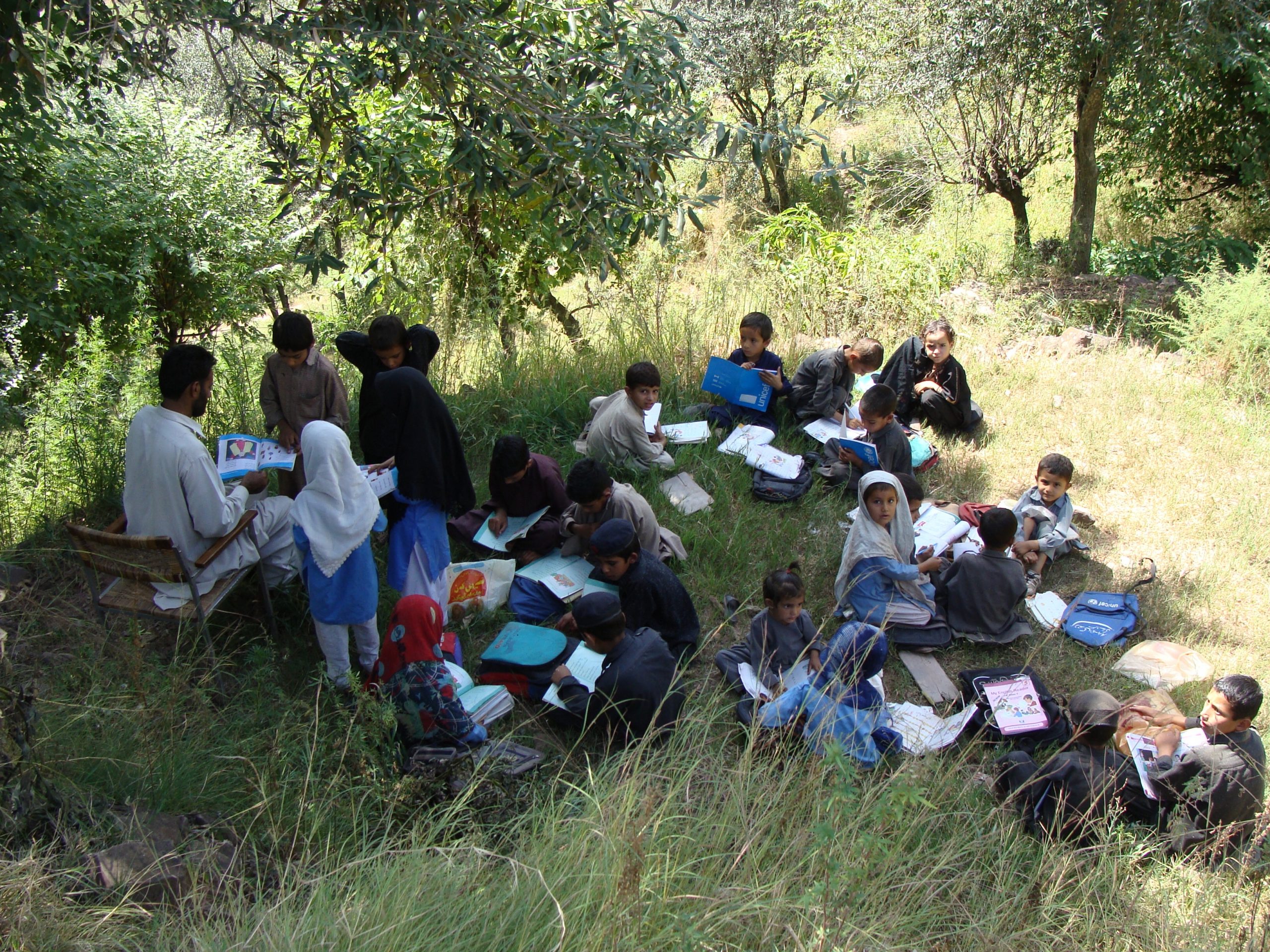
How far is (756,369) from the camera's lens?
6.47 m

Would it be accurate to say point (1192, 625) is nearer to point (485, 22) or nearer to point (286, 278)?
point (485, 22)

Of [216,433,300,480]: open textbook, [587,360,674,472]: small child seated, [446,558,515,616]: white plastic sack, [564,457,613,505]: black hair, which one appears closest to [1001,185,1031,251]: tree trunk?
[587,360,674,472]: small child seated

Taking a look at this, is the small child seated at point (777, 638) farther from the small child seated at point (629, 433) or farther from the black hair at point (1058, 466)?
the black hair at point (1058, 466)

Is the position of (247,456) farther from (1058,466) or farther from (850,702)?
(1058,466)

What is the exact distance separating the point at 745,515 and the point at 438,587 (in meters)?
2.10

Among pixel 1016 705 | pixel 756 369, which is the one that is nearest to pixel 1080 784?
pixel 1016 705

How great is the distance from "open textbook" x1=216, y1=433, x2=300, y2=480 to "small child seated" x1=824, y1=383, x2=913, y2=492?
3543mm

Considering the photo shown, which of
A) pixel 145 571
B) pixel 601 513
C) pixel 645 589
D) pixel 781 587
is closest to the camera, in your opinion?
pixel 145 571

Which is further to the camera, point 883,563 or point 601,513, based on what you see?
point 601,513

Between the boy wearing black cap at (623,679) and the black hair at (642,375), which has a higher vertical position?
the black hair at (642,375)

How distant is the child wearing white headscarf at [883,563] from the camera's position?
467cm

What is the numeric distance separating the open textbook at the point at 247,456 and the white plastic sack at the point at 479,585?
3.54ft

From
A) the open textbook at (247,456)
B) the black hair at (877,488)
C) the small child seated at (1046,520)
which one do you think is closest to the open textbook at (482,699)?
the open textbook at (247,456)

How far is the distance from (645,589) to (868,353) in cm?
309
